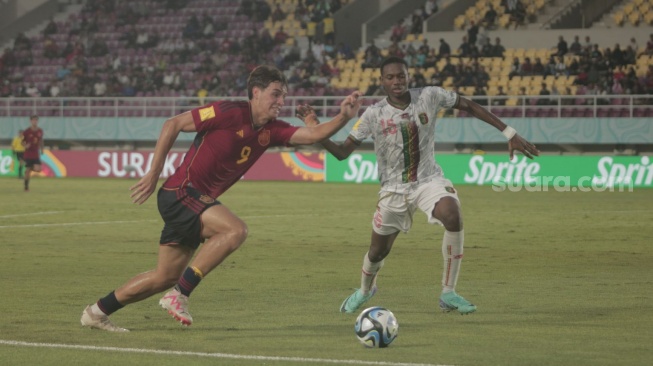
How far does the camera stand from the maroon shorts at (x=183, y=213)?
8.46 metres

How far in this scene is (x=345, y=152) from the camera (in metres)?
9.97

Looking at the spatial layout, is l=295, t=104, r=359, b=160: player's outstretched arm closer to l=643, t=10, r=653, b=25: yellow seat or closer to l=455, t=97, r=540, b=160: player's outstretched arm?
l=455, t=97, r=540, b=160: player's outstretched arm

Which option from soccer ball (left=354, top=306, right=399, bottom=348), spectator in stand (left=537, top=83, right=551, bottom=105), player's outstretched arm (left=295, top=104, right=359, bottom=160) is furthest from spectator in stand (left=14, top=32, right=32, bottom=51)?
soccer ball (left=354, top=306, right=399, bottom=348)

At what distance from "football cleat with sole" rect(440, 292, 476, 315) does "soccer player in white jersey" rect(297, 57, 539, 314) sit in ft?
0.17

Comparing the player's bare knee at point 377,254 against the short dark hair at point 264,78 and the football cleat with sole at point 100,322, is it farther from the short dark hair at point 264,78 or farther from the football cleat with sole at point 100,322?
the football cleat with sole at point 100,322

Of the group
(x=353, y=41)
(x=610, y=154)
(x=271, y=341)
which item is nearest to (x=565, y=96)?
(x=610, y=154)

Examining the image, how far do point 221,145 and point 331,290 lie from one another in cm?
335

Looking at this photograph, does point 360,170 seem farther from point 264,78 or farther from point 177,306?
point 177,306

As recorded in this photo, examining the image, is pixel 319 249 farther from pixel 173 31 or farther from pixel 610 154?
pixel 173 31

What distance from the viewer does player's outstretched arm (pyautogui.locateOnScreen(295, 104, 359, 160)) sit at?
354 inches

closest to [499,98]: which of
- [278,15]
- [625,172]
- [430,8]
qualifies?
[625,172]

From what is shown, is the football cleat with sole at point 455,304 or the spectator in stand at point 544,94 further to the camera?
the spectator in stand at point 544,94

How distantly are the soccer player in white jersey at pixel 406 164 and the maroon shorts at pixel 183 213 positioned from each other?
1735mm

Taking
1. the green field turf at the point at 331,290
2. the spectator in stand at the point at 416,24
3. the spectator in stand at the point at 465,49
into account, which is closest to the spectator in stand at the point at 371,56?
the spectator in stand at the point at 416,24
